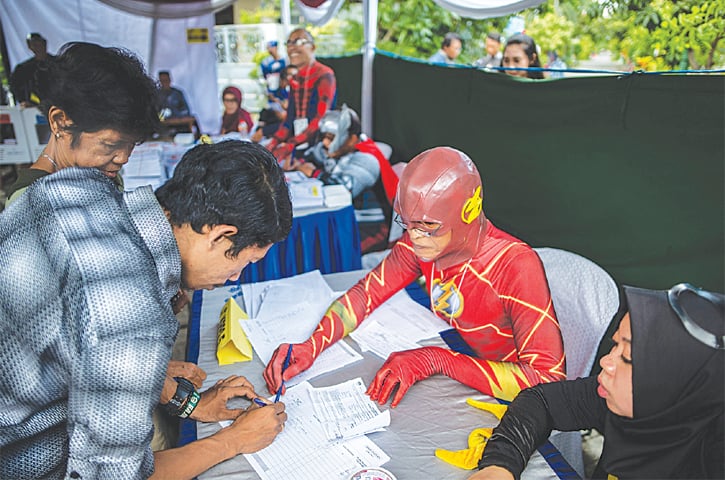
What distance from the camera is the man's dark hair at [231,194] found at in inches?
34.9

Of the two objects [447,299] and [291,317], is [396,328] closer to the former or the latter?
[447,299]

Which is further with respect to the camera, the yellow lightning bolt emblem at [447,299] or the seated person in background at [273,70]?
the seated person in background at [273,70]

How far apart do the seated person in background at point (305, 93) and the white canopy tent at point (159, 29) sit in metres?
0.76

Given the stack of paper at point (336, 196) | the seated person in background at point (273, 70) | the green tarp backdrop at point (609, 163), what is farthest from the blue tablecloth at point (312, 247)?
the seated person in background at point (273, 70)

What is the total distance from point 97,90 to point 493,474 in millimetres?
1327

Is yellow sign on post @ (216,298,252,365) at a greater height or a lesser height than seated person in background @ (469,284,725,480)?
lesser

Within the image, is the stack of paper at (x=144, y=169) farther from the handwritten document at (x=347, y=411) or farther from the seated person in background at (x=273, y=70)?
the seated person in background at (x=273, y=70)

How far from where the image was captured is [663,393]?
86 cm

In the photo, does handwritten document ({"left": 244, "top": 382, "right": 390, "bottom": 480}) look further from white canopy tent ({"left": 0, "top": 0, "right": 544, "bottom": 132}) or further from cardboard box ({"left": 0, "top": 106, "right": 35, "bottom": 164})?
cardboard box ({"left": 0, "top": 106, "right": 35, "bottom": 164})

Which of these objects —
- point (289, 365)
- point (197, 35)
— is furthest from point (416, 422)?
point (197, 35)

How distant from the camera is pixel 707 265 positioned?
6.52ft

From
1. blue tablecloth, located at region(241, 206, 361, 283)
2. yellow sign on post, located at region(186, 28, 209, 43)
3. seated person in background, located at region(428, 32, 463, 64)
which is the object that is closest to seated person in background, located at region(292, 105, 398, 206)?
blue tablecloth, located at region(241, 206, 361, 283)

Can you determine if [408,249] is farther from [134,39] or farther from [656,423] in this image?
[134,39]

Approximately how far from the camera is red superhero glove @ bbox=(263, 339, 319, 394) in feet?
4.16
